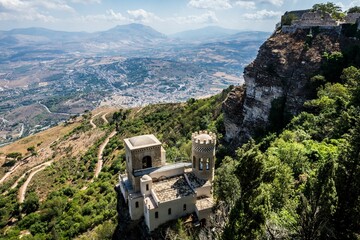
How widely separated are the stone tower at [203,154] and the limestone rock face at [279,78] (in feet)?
73.6

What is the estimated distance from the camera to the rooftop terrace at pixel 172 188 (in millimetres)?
28484

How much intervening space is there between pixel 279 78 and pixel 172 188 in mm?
29978

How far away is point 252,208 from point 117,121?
328ft

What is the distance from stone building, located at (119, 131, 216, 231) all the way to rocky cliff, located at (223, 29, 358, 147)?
73.1 ft

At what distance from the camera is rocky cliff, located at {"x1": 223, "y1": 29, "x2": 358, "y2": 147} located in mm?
48094

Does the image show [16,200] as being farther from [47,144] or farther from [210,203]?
[210,203]

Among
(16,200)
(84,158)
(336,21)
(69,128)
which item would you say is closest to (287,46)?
(336,21)

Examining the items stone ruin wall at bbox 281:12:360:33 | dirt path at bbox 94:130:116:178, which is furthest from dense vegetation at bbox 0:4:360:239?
stone ruin wall at bbox 281:12:360:33

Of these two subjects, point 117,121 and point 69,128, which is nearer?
point 117,121

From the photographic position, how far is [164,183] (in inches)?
1201

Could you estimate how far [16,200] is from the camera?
6931cm

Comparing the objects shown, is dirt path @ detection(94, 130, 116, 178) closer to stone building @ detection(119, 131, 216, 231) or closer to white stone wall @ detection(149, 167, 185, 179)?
stone building @ detection(119, 131, 216, 231)

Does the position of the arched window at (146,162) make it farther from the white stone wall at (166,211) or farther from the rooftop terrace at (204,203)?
the rooftop terrace at (204,203)

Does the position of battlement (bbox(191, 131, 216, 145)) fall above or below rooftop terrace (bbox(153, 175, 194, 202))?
above
